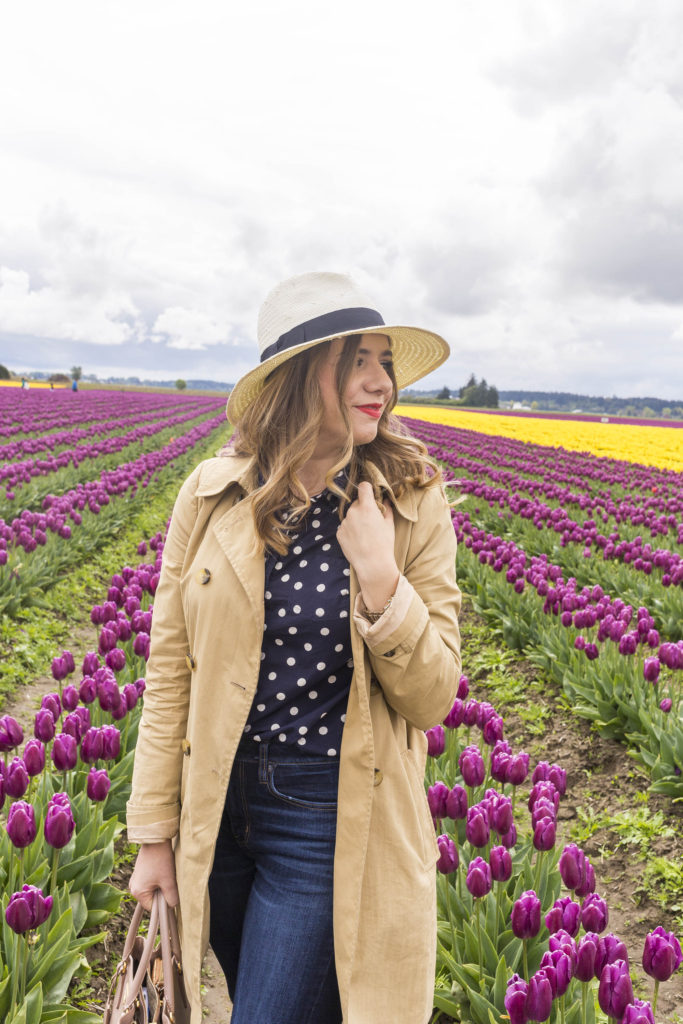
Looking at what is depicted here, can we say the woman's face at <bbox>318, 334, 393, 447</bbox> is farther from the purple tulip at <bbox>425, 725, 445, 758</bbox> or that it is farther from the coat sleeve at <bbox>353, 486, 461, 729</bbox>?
the purple tulip at <bbox>425, 725, 445, 758</bbox>

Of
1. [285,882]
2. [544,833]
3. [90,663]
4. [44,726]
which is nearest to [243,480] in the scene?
[285,882]

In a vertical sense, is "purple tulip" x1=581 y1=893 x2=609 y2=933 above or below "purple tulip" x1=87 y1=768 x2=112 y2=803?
above

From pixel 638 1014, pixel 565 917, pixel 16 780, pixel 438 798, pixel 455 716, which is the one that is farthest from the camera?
pixel 455 716

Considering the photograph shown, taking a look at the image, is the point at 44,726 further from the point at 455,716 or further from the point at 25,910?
the point at 455,716

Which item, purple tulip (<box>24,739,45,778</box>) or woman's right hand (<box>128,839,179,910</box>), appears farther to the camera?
purple tulip (<box>24,739,45,778</box>)

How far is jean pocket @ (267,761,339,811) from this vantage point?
176 centimetres

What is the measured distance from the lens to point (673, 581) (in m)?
6.20

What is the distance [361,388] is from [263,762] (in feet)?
3.12

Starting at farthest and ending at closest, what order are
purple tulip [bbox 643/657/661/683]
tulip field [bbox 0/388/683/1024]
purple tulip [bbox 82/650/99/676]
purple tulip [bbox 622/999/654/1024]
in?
purple tulip [bbox 643/657/661/683]
purple tulip [bbox 82/650/99/676]
tulip field [bbox 0/388/683/1024]
purple tulip [bbox 622/999/654/1024]

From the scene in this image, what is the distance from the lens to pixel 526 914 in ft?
6.73

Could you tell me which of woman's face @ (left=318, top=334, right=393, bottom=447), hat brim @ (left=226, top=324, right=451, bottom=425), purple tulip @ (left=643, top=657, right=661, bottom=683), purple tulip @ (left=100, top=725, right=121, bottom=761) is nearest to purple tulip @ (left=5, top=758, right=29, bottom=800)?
purple tulip @ (left=100, top=725, right=121, bottom=761)

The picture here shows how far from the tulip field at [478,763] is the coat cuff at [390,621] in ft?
2.48

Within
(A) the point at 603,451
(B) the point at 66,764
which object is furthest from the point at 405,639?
(A) the point at 603,451

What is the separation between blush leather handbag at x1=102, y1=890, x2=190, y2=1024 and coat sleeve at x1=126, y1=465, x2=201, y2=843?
221 mm
